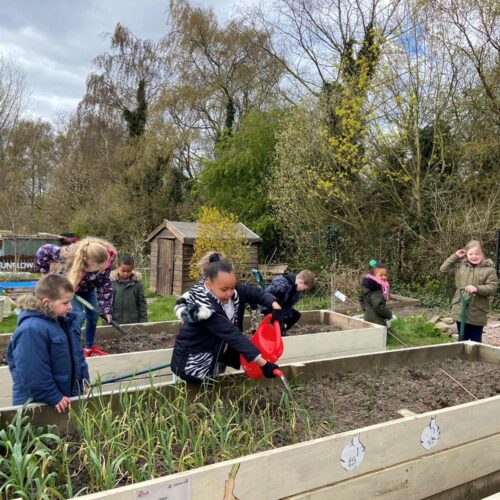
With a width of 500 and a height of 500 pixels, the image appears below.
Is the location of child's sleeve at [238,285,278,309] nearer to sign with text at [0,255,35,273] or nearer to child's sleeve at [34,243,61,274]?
child's sleeve at [34,243,61,274]

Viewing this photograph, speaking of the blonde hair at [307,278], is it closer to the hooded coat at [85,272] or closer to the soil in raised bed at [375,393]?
the soil in raised bed at [375,393]

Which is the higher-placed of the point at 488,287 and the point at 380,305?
the point at 488,287

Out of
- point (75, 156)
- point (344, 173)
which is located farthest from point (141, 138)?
point (344, 173)

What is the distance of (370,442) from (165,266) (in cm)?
1019

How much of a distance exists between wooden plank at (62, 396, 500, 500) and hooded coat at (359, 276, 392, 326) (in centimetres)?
280

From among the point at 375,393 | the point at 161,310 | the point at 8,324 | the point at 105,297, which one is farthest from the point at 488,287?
the point at 8,324

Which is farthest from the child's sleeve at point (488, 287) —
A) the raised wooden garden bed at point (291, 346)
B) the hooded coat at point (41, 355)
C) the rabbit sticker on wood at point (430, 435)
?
the hooded coat at point (41, 355)

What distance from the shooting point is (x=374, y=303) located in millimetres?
5672

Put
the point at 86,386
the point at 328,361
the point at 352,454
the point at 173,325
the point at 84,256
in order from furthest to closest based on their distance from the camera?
the point at 173,325, the point at 84,256, the point at 328,361, the point at 86,386, the point at 352,454

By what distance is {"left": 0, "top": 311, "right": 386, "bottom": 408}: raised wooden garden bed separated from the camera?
3730 millimetres

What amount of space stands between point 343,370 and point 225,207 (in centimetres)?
1252

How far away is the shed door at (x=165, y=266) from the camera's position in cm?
1188

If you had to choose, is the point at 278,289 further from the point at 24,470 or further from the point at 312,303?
the point at 312,303

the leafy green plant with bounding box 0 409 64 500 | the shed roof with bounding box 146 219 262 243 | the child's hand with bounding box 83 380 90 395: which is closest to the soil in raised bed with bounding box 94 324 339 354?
the child's hand with bounding box 83 380 90 395
